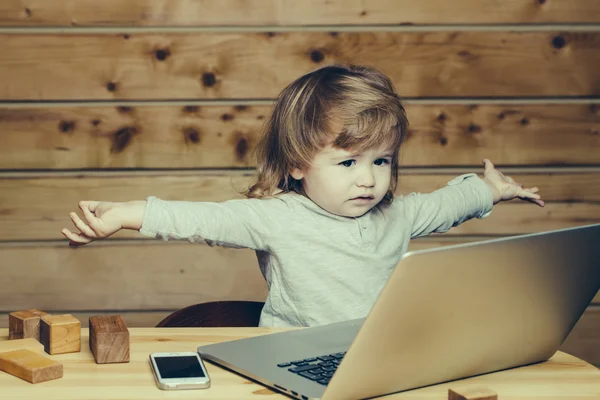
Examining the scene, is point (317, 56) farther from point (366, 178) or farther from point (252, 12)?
point (366, 178)

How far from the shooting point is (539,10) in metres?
2.44

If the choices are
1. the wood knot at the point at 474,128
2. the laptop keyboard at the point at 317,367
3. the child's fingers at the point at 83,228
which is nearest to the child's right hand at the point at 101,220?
the child's fingers at the point at 83,228

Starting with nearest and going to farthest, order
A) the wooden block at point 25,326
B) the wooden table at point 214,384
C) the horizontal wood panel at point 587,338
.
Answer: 1. the wooden table at point 214,384
2. the wooden block at point 25,326
3. the horizontal wood panel at point 587,338

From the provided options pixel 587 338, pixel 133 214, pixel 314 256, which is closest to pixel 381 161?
pixel 314 256

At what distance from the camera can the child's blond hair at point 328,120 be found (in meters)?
1.49

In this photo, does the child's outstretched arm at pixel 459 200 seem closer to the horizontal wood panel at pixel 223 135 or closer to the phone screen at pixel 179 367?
the horizontal wood panel at pixel 223 135

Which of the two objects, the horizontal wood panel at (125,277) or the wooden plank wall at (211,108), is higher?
the wooden plank wall at (211,108)

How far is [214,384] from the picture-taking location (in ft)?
3.15

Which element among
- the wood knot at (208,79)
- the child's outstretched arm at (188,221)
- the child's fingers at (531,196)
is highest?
A: the wood knot at (208,79)

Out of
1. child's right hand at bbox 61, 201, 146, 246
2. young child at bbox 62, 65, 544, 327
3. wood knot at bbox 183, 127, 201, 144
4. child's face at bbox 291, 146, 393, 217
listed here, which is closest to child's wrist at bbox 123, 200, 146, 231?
child's right hand at bbox 61, 201, 146, 246

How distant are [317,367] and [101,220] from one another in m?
0.40

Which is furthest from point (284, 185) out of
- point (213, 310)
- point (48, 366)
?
point (48, 366)

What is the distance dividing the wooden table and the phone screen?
18 mm

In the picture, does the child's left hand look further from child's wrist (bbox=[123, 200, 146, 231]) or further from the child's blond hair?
child's wrist (bbox=[123, 200, 146, 231])
